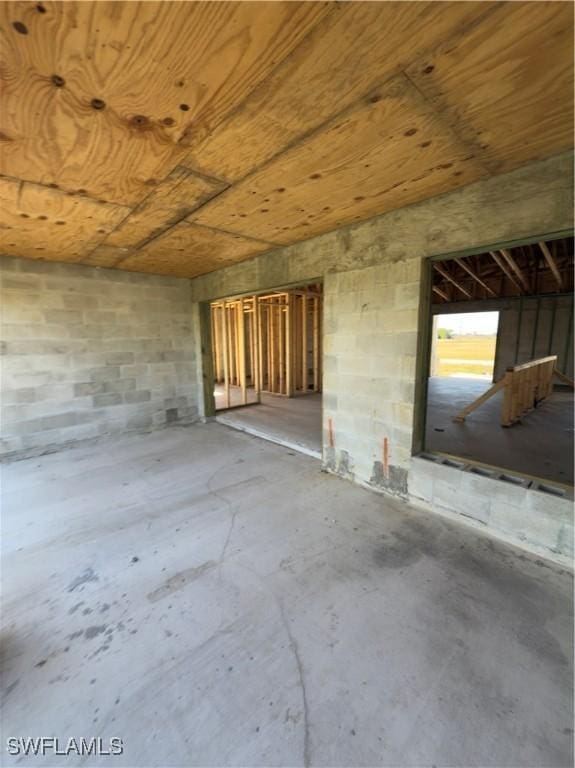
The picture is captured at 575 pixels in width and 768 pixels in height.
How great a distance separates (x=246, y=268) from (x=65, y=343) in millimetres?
2473

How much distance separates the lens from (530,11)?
901mm

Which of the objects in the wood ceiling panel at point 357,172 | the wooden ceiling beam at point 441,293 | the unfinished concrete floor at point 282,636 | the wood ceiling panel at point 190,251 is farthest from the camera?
the wooden ceiling beam at point 441,293

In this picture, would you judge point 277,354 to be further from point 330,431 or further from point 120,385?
point 330,431

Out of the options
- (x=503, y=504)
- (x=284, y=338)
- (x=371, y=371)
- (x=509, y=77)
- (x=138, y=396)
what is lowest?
(x=503, y=504)

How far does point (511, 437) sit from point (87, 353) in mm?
5655

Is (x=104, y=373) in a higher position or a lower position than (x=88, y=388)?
higher

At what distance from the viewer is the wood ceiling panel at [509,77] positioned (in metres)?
0.94

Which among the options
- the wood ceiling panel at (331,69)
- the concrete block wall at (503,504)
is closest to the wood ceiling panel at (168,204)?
the wood ceiling panel at (331,69)

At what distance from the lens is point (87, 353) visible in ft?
13.4

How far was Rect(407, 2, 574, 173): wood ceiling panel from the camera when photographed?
936 millimetres

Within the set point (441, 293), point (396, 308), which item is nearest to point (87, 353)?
point (396, 308)

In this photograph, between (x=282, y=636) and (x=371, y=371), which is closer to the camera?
(x=282, y=636)

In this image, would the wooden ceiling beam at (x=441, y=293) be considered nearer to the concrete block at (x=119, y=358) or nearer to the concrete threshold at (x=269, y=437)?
the concrete threshold at (x=269, y=437)

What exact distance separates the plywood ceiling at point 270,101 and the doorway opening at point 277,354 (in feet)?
12.7
